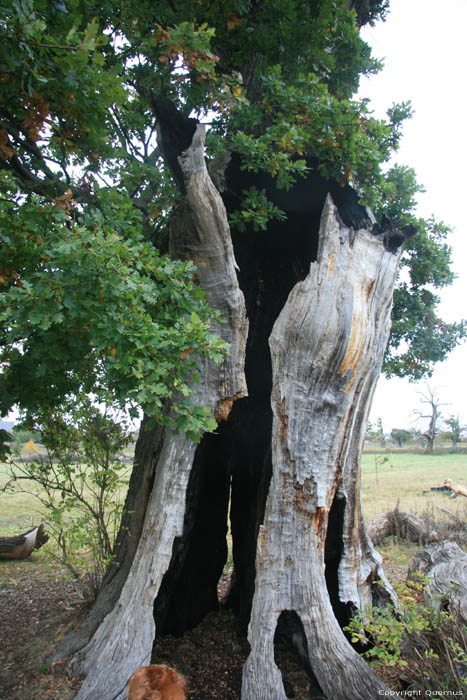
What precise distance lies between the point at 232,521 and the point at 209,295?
2.77 metres

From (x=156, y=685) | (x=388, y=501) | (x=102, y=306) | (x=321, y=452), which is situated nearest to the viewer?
(x=156, y=685)

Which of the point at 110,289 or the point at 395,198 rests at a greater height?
the point at 395,198

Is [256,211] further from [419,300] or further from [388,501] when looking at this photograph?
[388,501]

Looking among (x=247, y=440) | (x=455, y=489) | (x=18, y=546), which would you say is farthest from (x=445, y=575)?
(x=455, y=489)

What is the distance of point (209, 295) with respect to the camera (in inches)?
165

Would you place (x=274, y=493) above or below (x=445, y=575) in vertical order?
above

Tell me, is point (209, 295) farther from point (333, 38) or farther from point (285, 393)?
point (333, 38)

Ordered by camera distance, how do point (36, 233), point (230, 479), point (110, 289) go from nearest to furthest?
point (110, 289) < point (36, 233) < point (230, 479)

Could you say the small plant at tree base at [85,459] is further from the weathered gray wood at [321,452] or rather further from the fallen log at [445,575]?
the fallen log at [445,575]

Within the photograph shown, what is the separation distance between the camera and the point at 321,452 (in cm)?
404

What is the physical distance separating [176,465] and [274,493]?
844 millimetres

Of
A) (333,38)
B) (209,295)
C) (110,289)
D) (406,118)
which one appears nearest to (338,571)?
(209,295)

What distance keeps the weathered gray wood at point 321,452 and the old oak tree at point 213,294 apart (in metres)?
0.02

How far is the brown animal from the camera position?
280 cm
